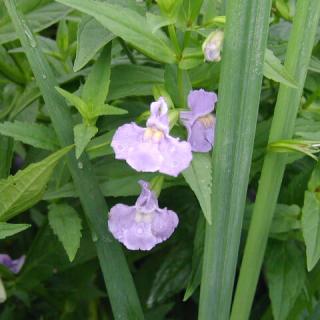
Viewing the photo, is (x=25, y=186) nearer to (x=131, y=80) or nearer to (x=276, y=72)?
(x=131, y=80)

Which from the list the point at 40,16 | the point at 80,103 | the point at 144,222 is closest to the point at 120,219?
the point at 144,222

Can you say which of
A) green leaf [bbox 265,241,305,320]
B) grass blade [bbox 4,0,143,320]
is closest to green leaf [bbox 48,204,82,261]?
grass blade [bbox 4,0,143,320]

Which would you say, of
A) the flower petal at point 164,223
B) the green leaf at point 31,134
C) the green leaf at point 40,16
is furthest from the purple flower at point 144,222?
the green leaf at point 40,16

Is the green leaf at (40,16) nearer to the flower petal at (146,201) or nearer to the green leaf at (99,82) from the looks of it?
the green leaf at (99,82)

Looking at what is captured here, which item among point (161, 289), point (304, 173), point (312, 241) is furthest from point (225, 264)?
point (161, 289)

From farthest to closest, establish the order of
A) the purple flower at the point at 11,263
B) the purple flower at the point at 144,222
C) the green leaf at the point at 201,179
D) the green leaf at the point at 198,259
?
1. the purple flower at the point at 11,263
2. the green leaf at the point at 198,259
3. the purple flower at the point at 144,222
4. the green leaf at the point at 201,179

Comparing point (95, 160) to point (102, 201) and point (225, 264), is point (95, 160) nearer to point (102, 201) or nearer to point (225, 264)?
point (102, 201)

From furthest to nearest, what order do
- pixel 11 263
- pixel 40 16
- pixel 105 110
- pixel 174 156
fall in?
pixel 11 263
pixel 40 16
pixel 105 110
pixel 174 156
